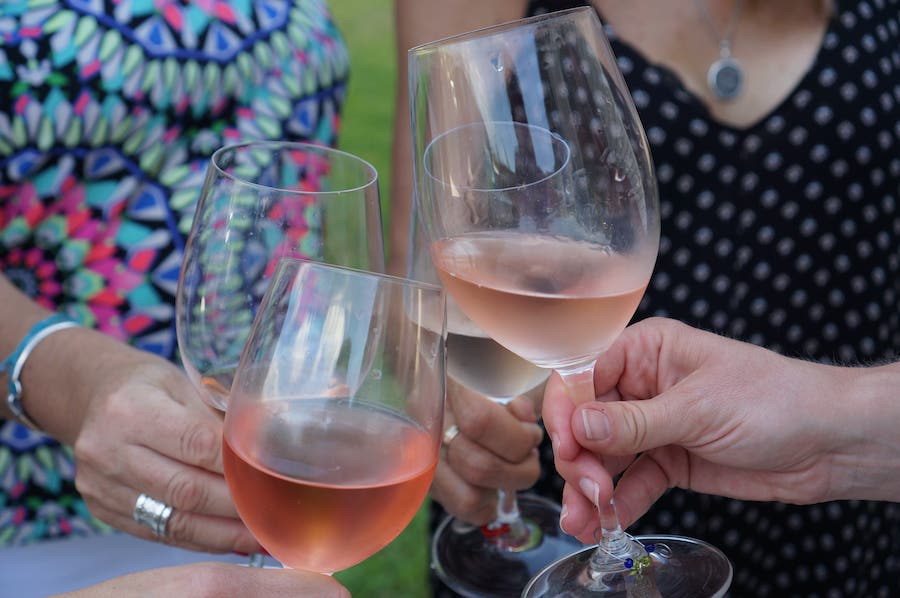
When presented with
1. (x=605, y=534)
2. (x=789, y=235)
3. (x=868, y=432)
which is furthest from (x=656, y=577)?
(x=789, y=235)

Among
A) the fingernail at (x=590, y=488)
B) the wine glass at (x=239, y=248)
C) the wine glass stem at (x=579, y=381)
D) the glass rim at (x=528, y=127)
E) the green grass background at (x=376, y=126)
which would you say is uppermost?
the glass rim at (x=528, y=127)

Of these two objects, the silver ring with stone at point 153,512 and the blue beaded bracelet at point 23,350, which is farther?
the blue beaded bracelet at point 23,350

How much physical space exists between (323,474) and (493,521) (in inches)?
32.3

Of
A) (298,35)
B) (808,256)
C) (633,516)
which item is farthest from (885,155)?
(298,35)

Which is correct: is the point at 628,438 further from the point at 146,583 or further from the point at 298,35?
the point at 298,35

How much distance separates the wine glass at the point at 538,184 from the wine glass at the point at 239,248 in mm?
141

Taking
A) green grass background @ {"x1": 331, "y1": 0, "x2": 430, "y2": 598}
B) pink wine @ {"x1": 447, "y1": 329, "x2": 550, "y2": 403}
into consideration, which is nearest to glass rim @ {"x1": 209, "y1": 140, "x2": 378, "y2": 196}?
pink wine @ {"x1": 447, "y1": 329, "x2": 550, "y2": 403}

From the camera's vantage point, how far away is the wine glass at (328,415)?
913 millimetres

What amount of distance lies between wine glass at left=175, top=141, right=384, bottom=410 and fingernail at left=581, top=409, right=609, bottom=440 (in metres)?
0.33

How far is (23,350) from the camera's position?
1485 mm

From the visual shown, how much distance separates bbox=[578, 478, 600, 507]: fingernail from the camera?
1173mm

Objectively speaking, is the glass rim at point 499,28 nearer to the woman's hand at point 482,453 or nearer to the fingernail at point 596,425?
the fingernail at point 596,425

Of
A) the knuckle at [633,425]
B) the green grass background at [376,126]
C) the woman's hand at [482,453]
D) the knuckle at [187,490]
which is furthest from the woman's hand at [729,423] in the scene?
the green grass background at [376,126]

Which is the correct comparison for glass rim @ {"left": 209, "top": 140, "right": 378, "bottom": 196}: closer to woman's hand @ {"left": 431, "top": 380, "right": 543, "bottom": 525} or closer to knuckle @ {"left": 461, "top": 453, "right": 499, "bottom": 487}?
woman's hand @ {"left": 431, "top": 380, "right": 543, "bottom": 525}
